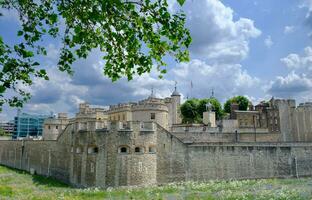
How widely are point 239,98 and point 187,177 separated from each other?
1764 inches

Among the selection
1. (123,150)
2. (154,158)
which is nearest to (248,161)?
(154,158)

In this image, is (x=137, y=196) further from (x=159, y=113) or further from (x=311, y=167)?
(x=311, y=167)

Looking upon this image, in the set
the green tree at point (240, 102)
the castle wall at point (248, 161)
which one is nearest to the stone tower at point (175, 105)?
the green tree at point (240, 102)

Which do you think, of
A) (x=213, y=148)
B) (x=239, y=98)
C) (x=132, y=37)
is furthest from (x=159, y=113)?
(x=239, y=98)

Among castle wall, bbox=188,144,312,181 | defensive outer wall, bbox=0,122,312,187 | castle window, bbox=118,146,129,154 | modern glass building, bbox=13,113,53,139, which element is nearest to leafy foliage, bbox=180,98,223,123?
castle wall, bbox=188,144,312,181

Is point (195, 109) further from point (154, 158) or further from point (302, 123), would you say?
point (154, 158)

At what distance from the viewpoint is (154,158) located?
25.6 m

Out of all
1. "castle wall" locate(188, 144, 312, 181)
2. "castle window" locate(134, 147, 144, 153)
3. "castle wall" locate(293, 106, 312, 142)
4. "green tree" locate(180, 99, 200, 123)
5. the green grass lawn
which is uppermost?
"green tree" locate(180, 99, 200, 123)

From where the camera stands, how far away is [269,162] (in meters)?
30.1

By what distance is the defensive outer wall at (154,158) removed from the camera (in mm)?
24906

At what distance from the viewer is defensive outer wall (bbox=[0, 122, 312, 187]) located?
24906 mm

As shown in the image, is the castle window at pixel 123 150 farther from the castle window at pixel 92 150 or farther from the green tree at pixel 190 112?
the green tree at pixel 190 112

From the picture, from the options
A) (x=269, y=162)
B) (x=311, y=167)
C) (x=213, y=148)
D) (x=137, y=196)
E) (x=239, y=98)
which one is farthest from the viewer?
(x=239, y=98)

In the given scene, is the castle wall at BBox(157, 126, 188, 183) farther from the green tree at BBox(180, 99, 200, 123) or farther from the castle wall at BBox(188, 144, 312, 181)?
the green tree at BBox(180, 99, 200, 123)
